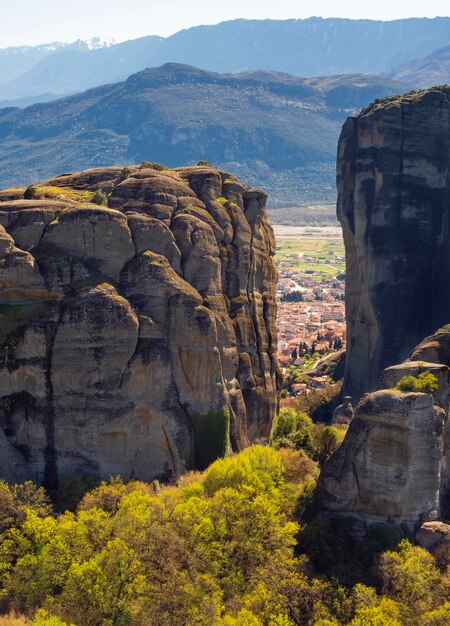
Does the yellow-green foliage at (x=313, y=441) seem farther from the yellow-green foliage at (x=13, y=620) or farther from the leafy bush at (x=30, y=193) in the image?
the leafy bush at (x=30, y=193)

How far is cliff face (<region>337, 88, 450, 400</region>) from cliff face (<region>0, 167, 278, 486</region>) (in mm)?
34750

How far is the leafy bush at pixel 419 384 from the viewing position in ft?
122

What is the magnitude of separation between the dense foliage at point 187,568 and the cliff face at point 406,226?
1801 inches

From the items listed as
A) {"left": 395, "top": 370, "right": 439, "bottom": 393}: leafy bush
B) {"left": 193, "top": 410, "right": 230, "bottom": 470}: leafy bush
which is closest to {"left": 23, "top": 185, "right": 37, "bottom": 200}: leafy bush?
{"left": 193, "top": 410, "right": 230, "bottom": 470}: leafy bush

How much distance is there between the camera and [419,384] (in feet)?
123

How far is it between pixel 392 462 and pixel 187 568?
10880mm

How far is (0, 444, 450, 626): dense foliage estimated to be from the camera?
30203 millimetres

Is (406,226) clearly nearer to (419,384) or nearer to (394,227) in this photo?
(394,227)

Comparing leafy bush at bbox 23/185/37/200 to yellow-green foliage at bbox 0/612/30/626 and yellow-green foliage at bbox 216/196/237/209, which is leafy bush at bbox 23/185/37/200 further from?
yellow-green foliage at bbox 0/612/30/626

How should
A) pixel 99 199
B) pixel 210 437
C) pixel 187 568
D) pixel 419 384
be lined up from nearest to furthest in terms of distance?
pixel 187 568
pixel 419 384
pixel 210 437
pixel 99 199

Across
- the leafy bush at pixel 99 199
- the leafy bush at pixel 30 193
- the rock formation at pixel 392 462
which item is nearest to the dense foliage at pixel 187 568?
the rock formation at pixel 392 462

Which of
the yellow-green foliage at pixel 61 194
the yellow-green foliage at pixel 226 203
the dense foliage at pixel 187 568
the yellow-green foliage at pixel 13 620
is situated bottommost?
the yellow-green foliage at pixel 13 620

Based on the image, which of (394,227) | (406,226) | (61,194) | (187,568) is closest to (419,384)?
(187,568)

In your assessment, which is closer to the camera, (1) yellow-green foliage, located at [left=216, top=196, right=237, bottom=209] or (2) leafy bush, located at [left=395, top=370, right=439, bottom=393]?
(2) leafy bush, located at [left=395, top=370, right=439, bottom=393]
